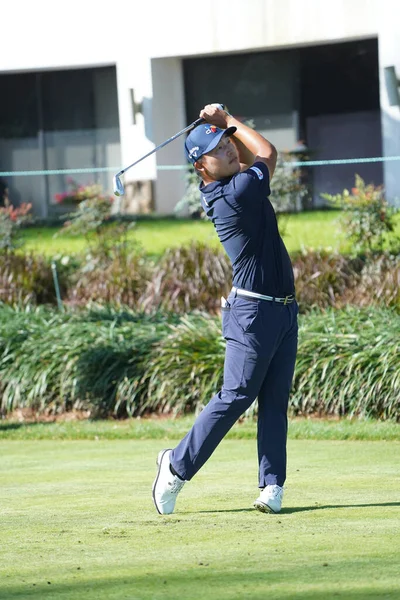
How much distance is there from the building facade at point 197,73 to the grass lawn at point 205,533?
41.0 ft

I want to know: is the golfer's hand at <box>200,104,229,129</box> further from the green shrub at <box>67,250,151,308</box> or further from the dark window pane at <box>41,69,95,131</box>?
the dark window pane at <box>41,69,95,131</box>

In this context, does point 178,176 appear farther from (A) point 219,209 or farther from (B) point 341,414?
(A) point 219,209

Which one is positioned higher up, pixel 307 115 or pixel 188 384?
pixel 307 115

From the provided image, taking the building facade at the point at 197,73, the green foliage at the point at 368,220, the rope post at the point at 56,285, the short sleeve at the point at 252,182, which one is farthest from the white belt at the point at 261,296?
the building facade at the point at 197,73

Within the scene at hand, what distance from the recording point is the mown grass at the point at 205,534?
421 cm

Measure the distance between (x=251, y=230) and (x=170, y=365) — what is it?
517 centimetres

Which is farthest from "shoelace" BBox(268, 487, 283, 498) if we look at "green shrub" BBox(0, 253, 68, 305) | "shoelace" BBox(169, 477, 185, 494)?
"green shrub" BBox(0, 253, 68, 305)

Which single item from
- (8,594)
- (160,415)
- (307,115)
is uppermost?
(307,115)

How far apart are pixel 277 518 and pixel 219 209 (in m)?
1.54

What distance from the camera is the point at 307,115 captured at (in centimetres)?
2152

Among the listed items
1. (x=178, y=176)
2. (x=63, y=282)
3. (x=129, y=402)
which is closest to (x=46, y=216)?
(x=178, y=176)

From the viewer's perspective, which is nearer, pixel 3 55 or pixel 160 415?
pixel 160 415

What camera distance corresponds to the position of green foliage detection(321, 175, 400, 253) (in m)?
13.8

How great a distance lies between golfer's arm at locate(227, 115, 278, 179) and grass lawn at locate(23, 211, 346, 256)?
786 centimetres
